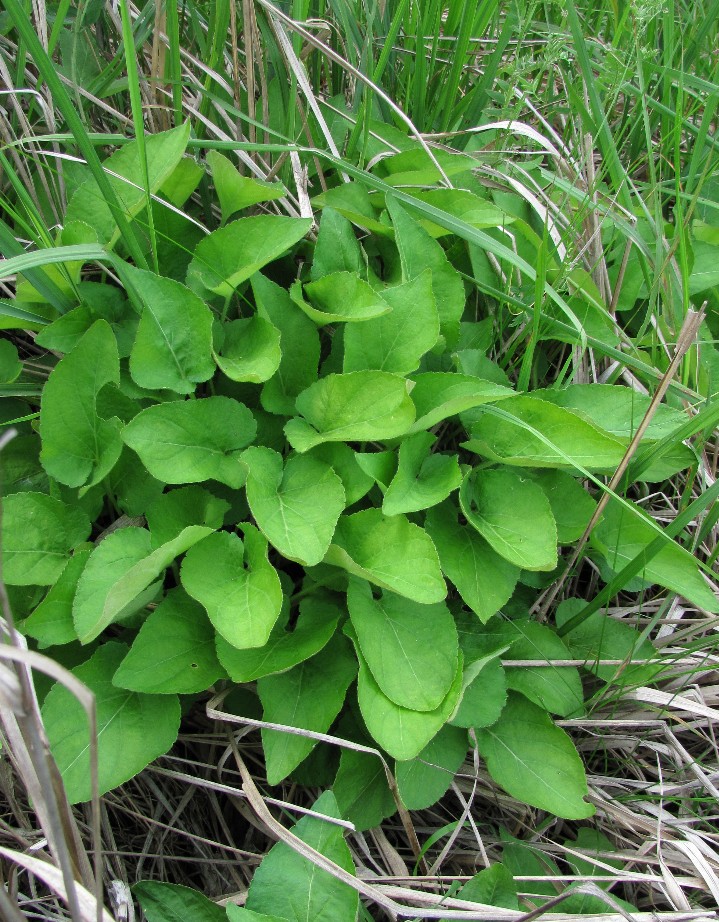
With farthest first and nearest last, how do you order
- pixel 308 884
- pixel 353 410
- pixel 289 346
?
pixel 289 346, pixel 353 410, pixel 308 884

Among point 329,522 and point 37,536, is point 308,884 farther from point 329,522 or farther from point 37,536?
point 37,536

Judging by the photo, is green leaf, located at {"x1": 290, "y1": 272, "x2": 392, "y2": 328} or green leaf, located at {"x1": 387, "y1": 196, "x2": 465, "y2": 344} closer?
green leaf, located at {"x1": 290, "y1": 272, "x2": 392, "y2": 328}

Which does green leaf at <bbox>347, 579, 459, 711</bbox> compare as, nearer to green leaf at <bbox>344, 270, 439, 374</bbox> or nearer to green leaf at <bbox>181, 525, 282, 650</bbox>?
green leaf at <bbox>181, 525, 282, 650</bbox>

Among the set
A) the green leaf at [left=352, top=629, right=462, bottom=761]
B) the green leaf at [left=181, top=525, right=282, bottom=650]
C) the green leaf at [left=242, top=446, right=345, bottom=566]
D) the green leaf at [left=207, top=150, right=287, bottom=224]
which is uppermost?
the green leaf at [left=207, top=150, right=287, bottom=224]

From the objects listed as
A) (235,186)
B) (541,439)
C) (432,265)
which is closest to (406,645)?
(541,439)

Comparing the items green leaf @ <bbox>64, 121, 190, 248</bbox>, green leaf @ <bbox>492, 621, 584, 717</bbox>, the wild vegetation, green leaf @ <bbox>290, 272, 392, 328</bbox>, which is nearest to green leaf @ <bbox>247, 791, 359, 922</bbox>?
the wild vegetation

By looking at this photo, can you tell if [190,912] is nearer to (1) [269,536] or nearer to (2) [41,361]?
(1) [269,536]
